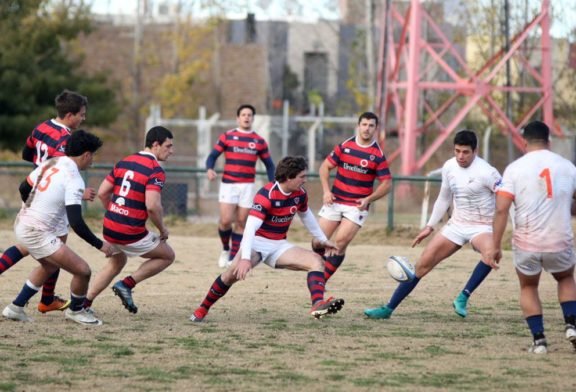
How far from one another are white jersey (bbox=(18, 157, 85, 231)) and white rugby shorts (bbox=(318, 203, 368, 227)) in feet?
11.3

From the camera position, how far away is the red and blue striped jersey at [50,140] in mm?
9984

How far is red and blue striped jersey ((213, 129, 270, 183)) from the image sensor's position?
48.4ft

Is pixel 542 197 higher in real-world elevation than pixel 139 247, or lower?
higher

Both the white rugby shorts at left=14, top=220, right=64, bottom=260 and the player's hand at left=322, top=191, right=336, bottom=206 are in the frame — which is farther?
the player's hand at left=322, top=191, right=336, bottom=206

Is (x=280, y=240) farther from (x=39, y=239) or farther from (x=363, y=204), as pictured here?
(x=363, y=204)

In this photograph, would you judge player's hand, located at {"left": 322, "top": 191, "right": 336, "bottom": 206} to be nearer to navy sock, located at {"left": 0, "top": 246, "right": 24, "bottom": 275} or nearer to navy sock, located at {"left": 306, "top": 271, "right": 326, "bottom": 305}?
navy sock, located at {"left": 306, "top": 271, "right": 326, "bottom": 305}

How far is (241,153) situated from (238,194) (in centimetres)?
53

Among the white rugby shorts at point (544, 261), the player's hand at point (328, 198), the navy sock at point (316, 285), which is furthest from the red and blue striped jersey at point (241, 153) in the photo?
the white rugby shorts at point (544, 261)

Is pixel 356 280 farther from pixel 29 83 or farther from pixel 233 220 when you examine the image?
pixel 29 83

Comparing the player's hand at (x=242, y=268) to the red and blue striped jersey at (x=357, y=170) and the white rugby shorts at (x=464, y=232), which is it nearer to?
the white rugby shorts at (x=464, y=232)

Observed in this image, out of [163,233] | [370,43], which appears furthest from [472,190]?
[370,43]

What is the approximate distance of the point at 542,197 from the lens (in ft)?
27.0

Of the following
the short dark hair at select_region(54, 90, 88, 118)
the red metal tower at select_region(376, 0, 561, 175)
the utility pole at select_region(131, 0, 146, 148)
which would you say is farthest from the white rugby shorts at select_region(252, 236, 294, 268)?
the utility pole at select_region(131, 0, 146, 148)

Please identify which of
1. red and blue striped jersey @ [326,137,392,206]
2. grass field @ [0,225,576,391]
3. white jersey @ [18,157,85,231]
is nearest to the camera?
grass field @ [0,225,576,391]
